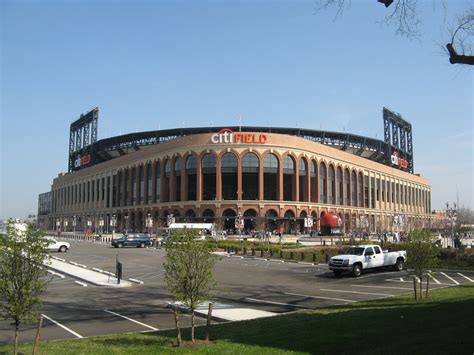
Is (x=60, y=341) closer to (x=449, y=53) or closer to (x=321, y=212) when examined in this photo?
(x=449, y=53)

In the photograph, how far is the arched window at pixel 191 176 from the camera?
330ft

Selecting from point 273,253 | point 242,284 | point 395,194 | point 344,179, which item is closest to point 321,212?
point 344,179

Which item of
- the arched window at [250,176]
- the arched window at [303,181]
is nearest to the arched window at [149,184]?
the arched window at [250,176]

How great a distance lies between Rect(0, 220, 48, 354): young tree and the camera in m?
→ 9.88

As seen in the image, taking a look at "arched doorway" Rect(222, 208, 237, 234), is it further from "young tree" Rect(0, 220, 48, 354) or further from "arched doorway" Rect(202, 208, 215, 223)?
"young tree" Rect(0, 220, 48, 354)

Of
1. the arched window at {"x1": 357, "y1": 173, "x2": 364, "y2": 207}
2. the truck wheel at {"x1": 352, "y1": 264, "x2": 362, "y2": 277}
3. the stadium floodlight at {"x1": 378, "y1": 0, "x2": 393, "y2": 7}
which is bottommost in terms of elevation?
the truck wheel at {"x1": 352, "y1": 264, "x2": 362, "y2": 277}

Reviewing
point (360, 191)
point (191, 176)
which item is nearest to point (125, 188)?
point (191, 176)

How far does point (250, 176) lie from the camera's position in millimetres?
100312

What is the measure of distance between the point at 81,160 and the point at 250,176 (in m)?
68.7

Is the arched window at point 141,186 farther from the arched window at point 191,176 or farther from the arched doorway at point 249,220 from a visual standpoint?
the arched doorway at point 249,220

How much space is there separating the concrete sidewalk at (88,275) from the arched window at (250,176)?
6356 cm

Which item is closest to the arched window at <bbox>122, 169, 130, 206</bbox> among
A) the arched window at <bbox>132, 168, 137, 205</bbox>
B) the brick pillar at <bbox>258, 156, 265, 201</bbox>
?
the arched window at <bbox>132, 168, 137, 205</bbox>

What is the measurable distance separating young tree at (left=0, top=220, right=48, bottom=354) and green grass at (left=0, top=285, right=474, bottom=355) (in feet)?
4.22

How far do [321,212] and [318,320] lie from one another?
9313 centimetres
